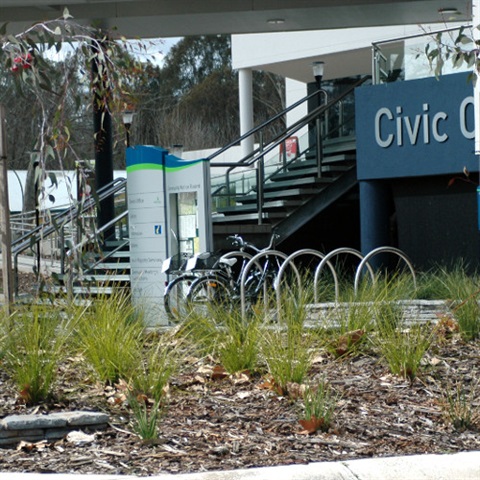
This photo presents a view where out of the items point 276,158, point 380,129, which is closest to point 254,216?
point 276,158

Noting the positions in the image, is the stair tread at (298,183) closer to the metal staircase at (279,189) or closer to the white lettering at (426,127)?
the metal staircase at (279,189)

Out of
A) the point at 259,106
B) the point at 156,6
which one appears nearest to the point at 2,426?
the point at 156,6

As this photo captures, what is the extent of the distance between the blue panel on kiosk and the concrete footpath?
29.4 ft

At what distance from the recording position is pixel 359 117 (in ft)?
51.4

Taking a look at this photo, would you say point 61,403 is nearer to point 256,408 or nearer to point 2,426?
point 2,426

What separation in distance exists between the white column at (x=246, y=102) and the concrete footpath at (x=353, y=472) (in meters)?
25.0

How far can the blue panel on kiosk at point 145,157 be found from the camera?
1403 cm

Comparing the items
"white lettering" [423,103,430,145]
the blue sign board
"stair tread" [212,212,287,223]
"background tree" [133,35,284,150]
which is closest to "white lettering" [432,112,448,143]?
the blue sign board

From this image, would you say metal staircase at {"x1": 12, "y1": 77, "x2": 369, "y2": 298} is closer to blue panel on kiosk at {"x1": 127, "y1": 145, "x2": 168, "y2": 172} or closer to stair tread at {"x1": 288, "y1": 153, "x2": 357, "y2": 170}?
stair tread at {"x1": 288, "y1": 153, "x2": 357, "y2": 170}

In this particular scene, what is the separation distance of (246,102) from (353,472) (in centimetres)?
2717

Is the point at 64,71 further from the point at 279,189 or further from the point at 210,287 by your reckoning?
the point at 279,189

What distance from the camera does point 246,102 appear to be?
104ft

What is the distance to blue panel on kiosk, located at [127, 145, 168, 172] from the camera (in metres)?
14.0

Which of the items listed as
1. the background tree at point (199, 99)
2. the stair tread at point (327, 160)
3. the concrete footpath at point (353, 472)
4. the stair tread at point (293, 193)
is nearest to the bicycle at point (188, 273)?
the stair tread at point (293, 193)
